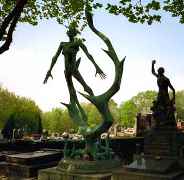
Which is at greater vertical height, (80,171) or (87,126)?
(87,126)

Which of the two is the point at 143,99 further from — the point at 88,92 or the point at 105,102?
the point at 105,102

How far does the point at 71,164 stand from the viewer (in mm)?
11430

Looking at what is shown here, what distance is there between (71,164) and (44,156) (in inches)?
129

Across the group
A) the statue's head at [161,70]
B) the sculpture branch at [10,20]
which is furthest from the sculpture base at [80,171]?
the statue's head at [161,70]

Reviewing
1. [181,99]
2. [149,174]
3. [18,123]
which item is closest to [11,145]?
[149,174]

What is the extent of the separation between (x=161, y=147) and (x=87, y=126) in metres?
5.97

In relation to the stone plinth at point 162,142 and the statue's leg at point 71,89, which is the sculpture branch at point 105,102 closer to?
the statue's leg at point 71,89

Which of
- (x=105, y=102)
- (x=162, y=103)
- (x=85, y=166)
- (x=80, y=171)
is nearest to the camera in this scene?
(x=80, y=171)

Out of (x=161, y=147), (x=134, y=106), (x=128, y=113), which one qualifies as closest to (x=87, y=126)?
(x=161, y=147)

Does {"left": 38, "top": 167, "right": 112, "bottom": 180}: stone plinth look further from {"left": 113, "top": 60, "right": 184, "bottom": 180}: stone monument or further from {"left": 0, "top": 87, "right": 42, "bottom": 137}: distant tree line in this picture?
{"left": 0, "top": 87, "right": 42, "bottom": 137}: distant tree line

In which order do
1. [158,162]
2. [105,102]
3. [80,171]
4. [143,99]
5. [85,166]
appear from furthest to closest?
[143,99] → [158,162] → [105,102] → [85,166] → [80,171]

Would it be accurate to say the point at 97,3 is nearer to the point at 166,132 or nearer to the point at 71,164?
the point at 71,164

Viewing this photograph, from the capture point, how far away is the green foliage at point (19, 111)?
61.0 metres

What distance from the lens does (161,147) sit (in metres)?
16.9
